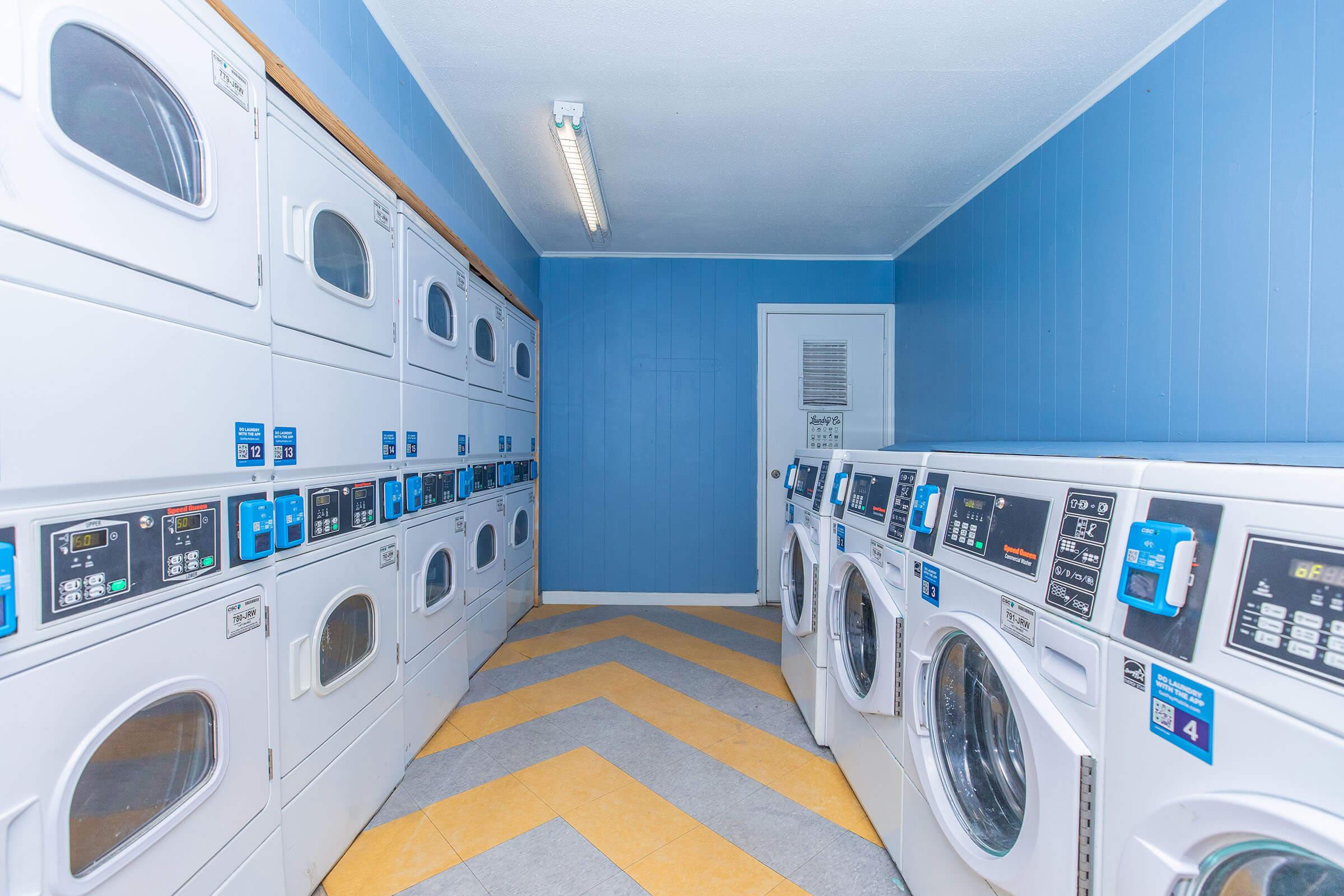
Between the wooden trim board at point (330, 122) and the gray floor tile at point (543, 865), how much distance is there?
6.79 feet

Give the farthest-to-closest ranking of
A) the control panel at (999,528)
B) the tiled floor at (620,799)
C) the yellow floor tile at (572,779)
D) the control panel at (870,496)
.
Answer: the yellow floor tile at (572,779) < the control panel at (870,496) < the tiled floor at (620,799) < the control panel at (999,528)

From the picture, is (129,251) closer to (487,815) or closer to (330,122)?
(330,122)

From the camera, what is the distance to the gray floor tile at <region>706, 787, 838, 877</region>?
5.23 ft

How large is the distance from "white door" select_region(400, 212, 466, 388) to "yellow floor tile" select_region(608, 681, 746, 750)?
1628mm

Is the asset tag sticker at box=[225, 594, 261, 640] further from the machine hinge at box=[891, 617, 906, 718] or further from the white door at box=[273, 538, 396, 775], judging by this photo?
the machine hinge at box=[891, 617, 906, 718]

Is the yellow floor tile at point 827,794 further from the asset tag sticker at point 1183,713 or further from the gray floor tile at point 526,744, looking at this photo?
the asset tag sticker at point 1183,713

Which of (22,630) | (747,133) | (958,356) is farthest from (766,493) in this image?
(22,630)

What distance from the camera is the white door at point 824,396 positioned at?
404cm

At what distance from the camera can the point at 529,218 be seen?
341cm

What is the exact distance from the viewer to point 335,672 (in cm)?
156

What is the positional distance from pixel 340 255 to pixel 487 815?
1765 millimetres

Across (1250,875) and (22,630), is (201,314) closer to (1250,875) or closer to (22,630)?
(22,630)

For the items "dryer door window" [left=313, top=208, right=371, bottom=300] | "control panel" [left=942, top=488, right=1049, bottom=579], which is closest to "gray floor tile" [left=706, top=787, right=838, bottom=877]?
"control panel" [left=942, top=488, right=1049, bottom=579]

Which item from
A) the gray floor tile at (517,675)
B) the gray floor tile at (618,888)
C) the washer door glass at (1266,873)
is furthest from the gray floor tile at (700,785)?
the washer door glass at (1266,873)
